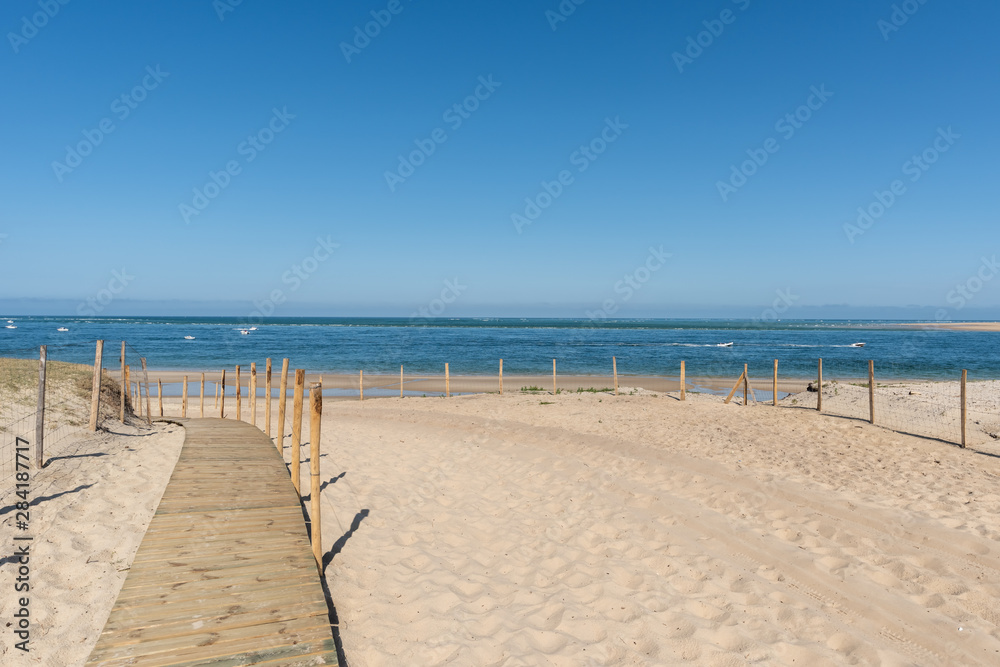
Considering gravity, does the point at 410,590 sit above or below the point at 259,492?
below

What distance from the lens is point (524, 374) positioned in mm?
41812

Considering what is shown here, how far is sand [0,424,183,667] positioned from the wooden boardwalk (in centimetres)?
45

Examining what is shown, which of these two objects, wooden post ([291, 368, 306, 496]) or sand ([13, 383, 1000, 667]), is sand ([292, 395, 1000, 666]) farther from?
wooden post ([291, 368, 306, 496])

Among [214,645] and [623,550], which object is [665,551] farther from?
[214,645]

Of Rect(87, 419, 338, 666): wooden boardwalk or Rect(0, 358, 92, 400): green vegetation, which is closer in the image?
Rect(87, 419, 338, 666): wooden boardwalk

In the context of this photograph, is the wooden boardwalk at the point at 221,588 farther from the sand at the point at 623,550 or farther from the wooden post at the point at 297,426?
the sand at the point at 623,550

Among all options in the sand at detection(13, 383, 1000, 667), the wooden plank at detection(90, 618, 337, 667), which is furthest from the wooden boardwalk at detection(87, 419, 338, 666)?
the sand at detection(13, 383, 1000, 667)

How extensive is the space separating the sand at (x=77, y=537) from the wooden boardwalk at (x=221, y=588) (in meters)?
0.45

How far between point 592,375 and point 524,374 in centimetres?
553

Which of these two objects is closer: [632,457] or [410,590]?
[410,590]

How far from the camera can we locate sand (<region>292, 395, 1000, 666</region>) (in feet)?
17.3

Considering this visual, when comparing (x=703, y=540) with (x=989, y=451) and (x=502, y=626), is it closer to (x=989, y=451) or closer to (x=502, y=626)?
(x=502, y=626)

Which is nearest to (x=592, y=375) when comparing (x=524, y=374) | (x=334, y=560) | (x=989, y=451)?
(x=524, y=374)

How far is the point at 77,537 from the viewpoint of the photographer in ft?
21.4
